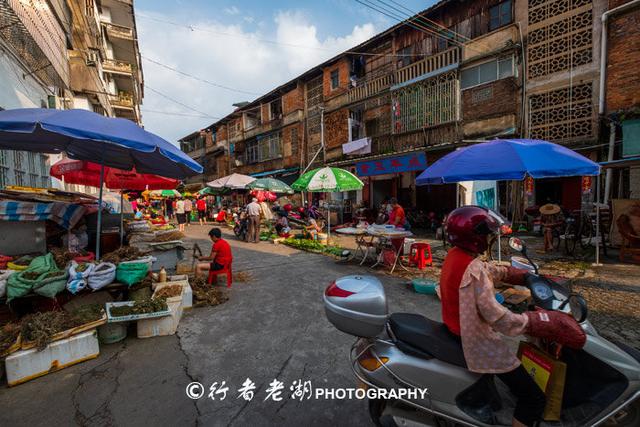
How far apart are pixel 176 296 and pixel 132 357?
1.04 meters

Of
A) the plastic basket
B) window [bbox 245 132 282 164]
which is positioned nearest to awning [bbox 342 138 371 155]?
window [bbox 245 132 282 164]

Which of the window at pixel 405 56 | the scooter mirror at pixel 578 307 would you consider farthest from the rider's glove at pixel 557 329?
the window at pixel 405 56

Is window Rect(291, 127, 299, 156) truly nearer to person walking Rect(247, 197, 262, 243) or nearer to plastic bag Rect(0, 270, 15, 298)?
person walking Rect(247, 197, 262, 243)

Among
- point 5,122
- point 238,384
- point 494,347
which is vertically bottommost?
point 238,384

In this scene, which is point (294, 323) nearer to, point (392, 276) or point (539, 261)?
point (392, 276)

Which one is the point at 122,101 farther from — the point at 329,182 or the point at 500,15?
the point at 500,15

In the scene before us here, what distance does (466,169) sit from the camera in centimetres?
495

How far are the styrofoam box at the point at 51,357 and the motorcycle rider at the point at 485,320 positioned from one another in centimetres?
372

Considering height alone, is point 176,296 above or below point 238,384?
above

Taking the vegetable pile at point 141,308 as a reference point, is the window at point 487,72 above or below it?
above

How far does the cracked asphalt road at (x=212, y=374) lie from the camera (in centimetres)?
244

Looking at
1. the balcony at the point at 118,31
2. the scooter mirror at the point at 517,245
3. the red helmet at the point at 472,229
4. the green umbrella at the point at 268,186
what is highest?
the balcony at the point at 118,31

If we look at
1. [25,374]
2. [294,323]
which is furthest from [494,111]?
[25,374]

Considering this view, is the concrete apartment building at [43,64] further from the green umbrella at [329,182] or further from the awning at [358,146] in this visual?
the awning at [358,146]
